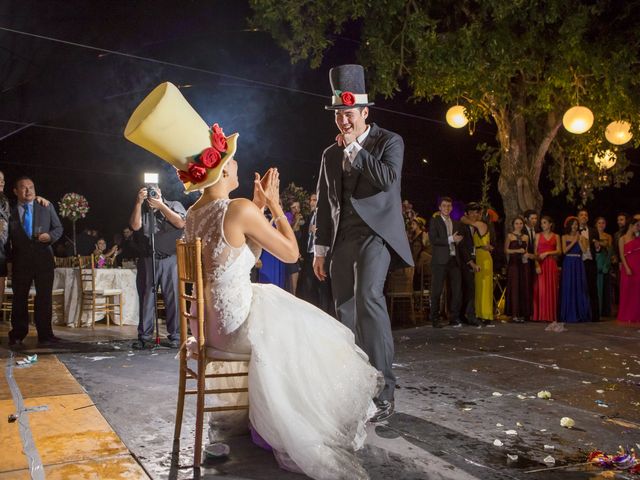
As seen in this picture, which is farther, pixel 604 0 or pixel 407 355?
pixel 604 0

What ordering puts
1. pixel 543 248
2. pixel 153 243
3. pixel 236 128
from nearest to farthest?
1. pixel 153 243
2. pixel 543 248
3. pixel 236 128

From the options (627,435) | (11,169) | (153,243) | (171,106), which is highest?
(11,169)

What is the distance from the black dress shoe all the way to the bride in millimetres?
555

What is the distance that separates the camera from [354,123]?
338 cm

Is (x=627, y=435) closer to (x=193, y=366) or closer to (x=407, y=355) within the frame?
(x=407, y=355)

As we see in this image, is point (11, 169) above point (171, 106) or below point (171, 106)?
above

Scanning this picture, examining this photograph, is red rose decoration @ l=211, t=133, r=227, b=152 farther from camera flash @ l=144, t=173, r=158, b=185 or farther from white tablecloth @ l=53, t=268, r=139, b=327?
white tablecloth @ l=53, t=268, r=139, b=327

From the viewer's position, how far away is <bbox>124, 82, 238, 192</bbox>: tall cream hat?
246 centimetres

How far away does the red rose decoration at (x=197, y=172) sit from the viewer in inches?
101

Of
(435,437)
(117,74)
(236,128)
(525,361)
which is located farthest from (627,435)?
(236,128)

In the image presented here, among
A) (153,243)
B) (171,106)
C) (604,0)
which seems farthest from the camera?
(604,0)

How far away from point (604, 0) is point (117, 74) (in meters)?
10.9

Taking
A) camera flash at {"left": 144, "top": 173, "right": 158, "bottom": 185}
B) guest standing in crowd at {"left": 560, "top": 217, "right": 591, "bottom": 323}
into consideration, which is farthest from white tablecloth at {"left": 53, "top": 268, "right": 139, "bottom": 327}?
guest standing in crowd at {"left": 560, "top": 217, "right": 591, "bottom": 323}

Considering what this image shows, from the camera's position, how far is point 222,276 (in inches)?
102
